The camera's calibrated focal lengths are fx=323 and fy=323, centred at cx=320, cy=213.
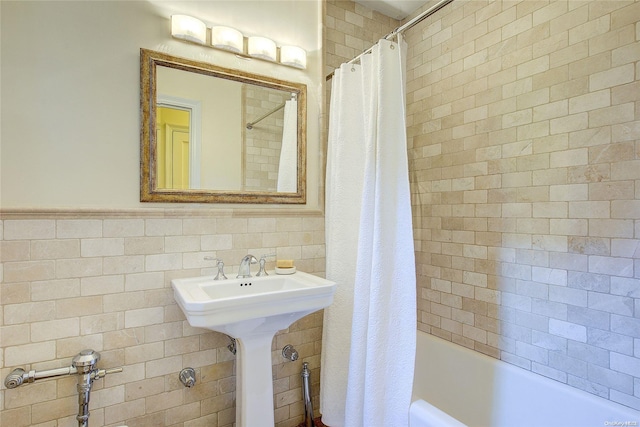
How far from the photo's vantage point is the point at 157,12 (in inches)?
60.4

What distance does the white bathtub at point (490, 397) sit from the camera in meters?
1.37

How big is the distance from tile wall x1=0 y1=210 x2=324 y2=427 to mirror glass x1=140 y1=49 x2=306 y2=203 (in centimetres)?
15

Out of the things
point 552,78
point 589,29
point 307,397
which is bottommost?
point 307,397

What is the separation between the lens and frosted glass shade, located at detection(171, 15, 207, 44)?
1.55 metres

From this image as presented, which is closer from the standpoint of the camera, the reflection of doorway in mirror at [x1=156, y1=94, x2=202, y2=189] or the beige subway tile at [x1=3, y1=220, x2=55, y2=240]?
the beige subway tile at [x1=3, y1=220, x2=55, y2=240]

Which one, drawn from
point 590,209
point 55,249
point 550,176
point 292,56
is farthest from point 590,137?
point 55,249

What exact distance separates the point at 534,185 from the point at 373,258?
98 cm

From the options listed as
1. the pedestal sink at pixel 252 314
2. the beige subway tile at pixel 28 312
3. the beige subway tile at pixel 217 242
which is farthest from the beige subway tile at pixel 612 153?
the beige subway tile at pixel 28 312

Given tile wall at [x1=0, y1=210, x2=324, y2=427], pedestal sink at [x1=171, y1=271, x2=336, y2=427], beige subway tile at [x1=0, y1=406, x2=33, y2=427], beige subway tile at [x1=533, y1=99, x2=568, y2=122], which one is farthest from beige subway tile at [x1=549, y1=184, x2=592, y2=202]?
beige subway tile at [x1=0, y1=406, x2=33, y2=427]

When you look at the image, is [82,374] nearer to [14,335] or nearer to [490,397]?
[14,335]

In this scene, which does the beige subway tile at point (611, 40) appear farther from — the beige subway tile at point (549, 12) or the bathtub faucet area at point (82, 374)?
the bathtub faucet area at point (82, 374)

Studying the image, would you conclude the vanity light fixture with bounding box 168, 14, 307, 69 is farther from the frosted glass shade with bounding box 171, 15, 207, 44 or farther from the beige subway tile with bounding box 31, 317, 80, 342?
the beige subway tile with bounding box 31, 317, 80, 342

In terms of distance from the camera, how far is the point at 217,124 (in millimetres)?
1688

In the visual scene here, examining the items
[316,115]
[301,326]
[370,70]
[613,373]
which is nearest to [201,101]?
[316,115]
